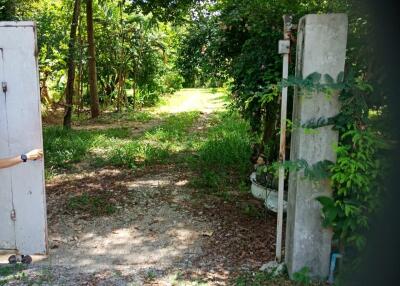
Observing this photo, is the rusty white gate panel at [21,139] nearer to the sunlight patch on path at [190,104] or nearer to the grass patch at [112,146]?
the grass patch at [112,146]

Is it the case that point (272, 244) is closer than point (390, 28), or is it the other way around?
point (390, 28)

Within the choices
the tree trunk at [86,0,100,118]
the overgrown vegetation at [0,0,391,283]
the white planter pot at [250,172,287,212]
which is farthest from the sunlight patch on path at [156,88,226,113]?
the white planter pot at [250,172,287,212]

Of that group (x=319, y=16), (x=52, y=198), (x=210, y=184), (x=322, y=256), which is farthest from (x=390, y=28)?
(x=52, y=198)

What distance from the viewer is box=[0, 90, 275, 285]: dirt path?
3.84 metres

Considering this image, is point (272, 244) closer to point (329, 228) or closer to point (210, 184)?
point (329, 228)

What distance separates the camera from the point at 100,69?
51.8 feet

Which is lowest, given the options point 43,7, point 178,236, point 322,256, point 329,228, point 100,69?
point 178,236

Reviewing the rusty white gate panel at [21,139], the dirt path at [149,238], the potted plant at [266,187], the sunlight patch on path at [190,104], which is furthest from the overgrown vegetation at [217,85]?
the rusty white gate panel at [21,139]

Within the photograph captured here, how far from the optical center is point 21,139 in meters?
3.90

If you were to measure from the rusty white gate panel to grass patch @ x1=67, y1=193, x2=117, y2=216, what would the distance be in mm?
1409

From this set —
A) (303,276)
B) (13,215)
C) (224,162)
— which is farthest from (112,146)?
(303,276)

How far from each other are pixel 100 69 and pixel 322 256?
13502mm

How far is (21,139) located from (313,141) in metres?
2.50

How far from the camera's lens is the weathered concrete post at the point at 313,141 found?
3.32 metres
